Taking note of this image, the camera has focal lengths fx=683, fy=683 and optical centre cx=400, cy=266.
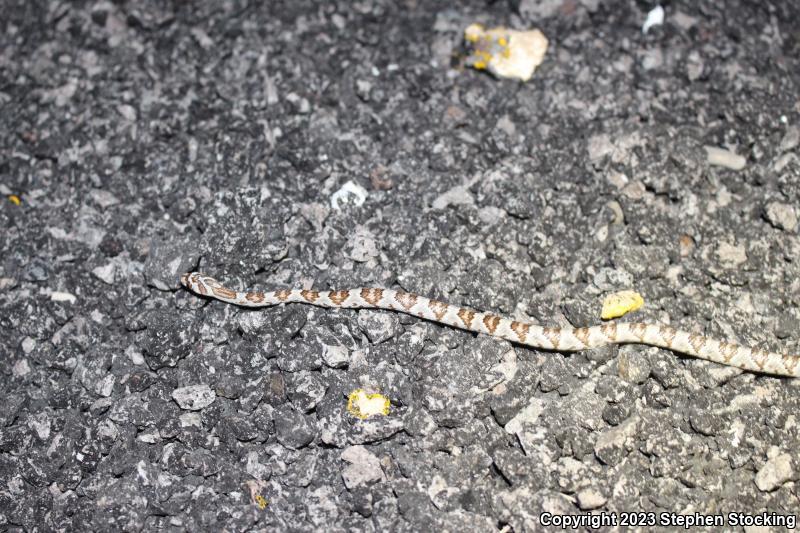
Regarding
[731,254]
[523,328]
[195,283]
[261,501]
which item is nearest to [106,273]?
[195,283]

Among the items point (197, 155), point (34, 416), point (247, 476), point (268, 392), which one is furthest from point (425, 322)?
point (34, 416)

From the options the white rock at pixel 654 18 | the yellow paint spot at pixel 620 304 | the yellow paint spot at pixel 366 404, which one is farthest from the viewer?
the white rock at pixel 654 18

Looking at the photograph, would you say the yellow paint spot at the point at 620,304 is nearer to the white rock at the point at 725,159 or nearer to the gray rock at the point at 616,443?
the gray rock at the point at 616,443

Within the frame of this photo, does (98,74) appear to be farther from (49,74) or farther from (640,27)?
(640,27)

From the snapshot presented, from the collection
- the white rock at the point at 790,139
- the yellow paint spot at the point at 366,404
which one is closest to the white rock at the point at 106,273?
the yellow paint spot at the point at 366,404

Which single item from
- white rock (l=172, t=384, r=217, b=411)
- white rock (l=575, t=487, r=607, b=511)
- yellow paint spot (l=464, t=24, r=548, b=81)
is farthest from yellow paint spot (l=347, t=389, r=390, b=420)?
yellow paint spot (l=464, t=24, r=548, b=81)

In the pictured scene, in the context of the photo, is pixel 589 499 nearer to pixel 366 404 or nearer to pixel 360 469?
pixel 360 469
